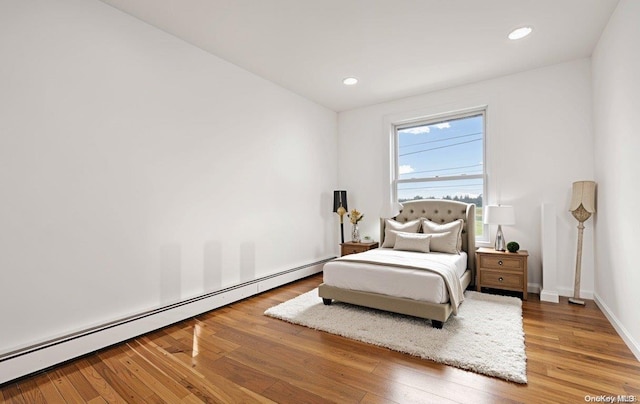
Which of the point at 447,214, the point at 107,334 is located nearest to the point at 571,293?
the point at 447,214

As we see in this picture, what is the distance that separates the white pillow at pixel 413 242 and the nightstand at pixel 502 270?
2.04 ft

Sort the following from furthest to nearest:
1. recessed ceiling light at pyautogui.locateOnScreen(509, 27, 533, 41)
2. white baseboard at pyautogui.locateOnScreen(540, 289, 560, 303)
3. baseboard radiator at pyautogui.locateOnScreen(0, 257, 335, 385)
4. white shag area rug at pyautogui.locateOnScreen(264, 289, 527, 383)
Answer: white baseboard at pyautogui.locateOnScreen(540, 289, 560, 303)
recessed ceiling light at pyautogui.locateOnScreen(509, 27, 533, 41)
white shag area rug at pyautogui.locateOnScreen(264, 289, 527, 383)
baseboard radiator at pyautogui.locateOnScreen(0, 257, 335, 385)

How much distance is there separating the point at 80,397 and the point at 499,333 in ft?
9.91

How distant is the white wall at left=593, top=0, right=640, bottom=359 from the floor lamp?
0.25 feet

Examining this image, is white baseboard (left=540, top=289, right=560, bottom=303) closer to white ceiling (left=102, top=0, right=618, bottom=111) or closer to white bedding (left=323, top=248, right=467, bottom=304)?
white bedding (left=323, top=248, right=467, bottom=304)

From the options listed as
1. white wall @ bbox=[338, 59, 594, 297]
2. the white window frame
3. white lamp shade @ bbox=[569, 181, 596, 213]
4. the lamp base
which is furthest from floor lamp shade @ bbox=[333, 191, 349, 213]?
the lamp base

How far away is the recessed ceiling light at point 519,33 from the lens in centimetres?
288

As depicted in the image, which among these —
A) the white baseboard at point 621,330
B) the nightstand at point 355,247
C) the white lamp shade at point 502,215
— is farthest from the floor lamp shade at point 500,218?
the nightstand at point 355,247

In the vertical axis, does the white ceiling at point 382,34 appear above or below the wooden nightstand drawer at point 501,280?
above

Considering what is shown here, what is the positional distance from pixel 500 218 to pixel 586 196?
0.82 metres

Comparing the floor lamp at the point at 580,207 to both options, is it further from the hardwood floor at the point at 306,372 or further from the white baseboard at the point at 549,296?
the hardwood floor at the point at 306,372

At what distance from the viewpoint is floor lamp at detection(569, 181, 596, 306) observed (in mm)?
3168

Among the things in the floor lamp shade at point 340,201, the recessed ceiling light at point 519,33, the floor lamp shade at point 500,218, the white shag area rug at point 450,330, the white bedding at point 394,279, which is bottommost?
the white shag area rug at point 450,330

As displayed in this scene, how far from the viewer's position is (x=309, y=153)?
15.9ft
